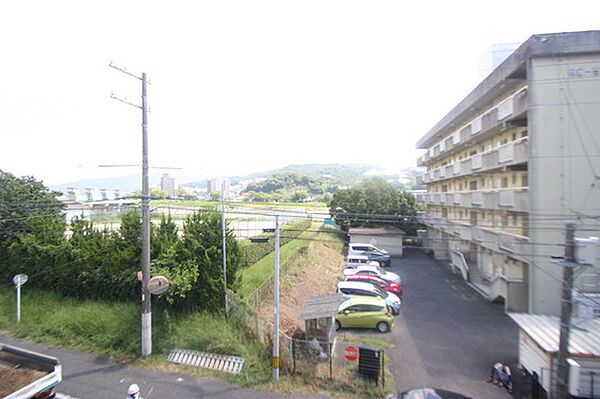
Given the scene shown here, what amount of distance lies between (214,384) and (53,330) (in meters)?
7.05

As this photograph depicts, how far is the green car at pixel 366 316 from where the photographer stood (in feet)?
39.7

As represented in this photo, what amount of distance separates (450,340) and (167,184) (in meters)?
12.8

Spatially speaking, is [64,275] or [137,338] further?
[64,275]

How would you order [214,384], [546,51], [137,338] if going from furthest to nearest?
[546,51] → [137,338] → [214,384]

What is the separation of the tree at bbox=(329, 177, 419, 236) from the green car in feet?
55.1

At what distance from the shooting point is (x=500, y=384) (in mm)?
8602

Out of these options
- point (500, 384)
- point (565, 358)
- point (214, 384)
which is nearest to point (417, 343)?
point (500, 384)

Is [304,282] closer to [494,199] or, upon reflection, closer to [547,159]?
[494,199]

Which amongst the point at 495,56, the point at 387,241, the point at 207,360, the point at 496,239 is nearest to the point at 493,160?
the point at 496,239

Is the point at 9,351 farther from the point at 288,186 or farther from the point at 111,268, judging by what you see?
the point at 288,186

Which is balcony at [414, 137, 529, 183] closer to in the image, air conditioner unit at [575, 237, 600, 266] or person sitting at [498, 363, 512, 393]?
air conditioner unit at [575, 237, 600, 266]

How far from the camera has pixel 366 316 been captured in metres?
12.2

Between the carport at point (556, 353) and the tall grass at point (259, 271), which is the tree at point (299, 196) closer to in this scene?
the tall grass at point (259, 271)

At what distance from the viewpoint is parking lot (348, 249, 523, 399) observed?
8.86 m
